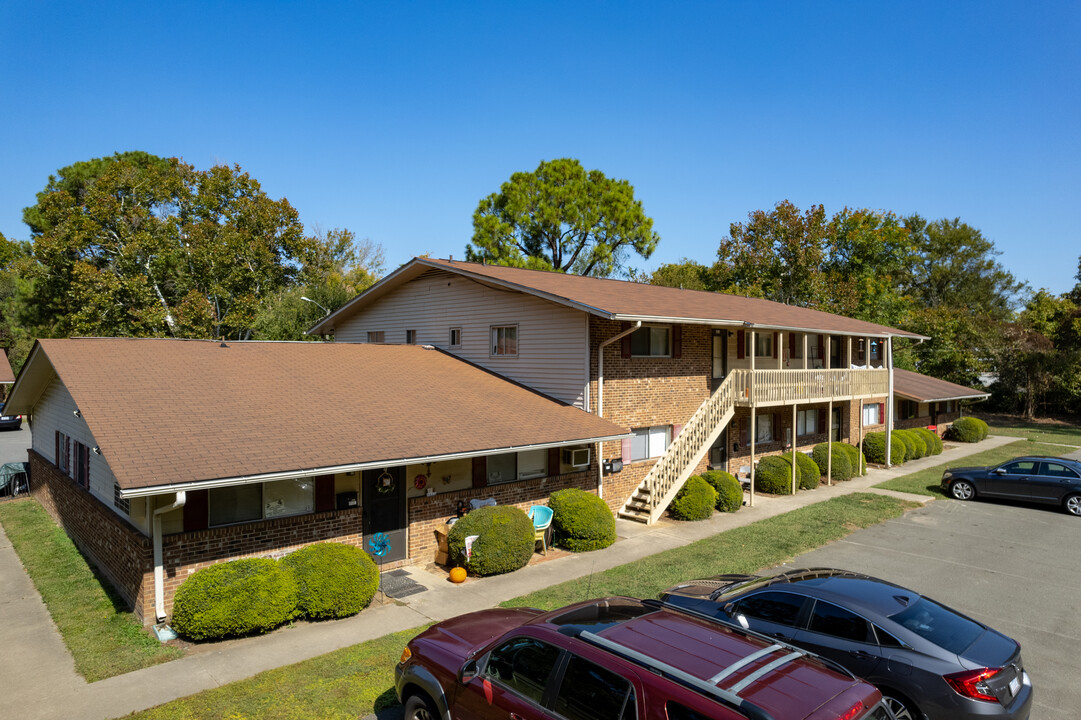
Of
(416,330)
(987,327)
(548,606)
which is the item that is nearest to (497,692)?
(548,606)

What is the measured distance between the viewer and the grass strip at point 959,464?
70.7 feet

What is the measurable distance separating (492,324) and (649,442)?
569cm

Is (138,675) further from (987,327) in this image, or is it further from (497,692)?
(987,327)

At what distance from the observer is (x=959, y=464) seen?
1035 inches

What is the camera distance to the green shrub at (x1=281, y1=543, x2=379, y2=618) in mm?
9883

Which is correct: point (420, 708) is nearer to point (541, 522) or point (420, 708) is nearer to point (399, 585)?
point (399, 585)

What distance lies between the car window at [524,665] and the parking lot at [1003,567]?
6.30 metres

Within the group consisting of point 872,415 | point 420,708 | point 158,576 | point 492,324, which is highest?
point 492,324

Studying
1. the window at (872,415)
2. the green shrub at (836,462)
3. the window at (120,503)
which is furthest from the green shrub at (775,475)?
the window at (120,503)

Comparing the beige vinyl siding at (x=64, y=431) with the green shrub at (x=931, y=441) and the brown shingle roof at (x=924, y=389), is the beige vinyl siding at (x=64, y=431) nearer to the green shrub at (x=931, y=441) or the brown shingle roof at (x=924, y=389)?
the brown shingle roof at (x=924, y=389)

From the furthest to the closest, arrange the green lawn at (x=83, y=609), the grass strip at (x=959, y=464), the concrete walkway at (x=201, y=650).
Answer: 1. the grass strip at (x=959, y=464)
2. the green lawn at (x=83, y=609)
3. the concrete walkway at (x=201, y=650)

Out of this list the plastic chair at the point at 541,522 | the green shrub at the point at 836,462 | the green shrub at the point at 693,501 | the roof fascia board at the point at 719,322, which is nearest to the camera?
the plastic chair at the point at 541,522

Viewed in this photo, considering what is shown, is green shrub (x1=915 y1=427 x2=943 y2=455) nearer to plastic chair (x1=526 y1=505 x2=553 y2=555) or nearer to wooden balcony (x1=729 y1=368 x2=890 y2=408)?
wooden balcony (x1=729 y1=368 x2=890 y2=408)

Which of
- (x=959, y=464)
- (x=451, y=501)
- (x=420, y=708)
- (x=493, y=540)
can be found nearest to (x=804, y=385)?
(x=959, y=464)
